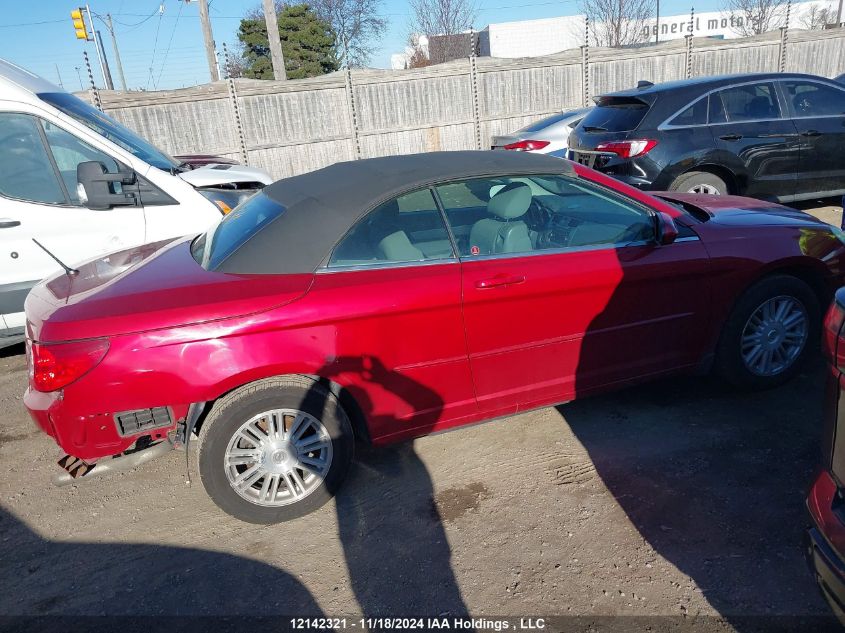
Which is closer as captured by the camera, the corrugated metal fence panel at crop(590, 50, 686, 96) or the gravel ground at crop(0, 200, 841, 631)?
the gravel ground at crop(0, 200, 841, 631)

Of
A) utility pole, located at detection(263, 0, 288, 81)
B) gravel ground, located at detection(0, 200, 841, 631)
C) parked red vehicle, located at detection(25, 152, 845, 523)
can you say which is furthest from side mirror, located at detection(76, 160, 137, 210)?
utility pole, located at detection(263, 0, 288, 81)

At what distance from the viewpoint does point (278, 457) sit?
10.0ft

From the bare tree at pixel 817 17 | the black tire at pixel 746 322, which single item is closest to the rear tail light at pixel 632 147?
the black tire at pixel 746 322

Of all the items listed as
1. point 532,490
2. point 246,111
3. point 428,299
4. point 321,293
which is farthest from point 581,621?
point 246,111

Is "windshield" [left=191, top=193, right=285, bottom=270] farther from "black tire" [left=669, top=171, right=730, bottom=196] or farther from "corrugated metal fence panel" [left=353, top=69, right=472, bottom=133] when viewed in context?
"corrugated metal fence panel" [left=353, top=69, right=472, bottom=133]

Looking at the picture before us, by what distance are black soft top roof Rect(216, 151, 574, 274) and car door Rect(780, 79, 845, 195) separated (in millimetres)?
5158

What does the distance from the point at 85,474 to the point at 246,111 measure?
12.1m

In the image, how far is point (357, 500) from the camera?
3.30 metres

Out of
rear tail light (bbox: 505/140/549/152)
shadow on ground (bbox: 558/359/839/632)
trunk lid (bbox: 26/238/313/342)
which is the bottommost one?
shadow on ground (bbox: 558/359/839/632)

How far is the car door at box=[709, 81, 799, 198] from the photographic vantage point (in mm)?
7047

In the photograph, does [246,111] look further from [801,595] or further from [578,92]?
[801,595]

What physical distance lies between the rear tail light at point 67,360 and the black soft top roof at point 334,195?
0.69m

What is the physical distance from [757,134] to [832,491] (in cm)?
619

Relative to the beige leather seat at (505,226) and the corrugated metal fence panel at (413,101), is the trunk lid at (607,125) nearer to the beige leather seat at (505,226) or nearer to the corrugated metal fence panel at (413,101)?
the beige leather seat at (505,226)
